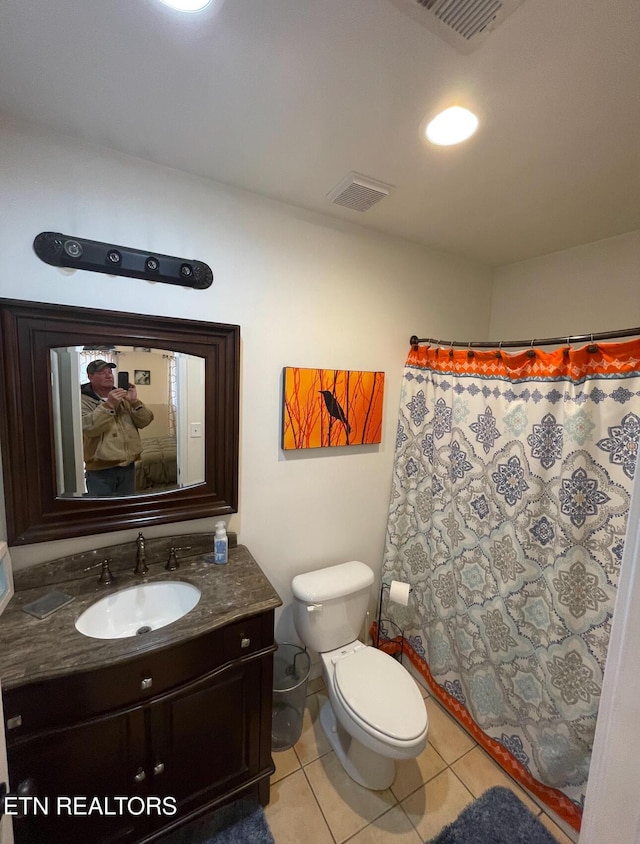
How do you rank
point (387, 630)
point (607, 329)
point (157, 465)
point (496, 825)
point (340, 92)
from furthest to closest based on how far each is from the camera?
1. point (387, 630)
2. point (607, 329)
3. point (157, 465)
4. point (496, 825)
5. point (340, 92)

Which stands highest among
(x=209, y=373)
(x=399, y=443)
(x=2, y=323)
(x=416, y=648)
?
(x=2, y=323)

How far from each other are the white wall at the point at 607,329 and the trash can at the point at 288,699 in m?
1.28

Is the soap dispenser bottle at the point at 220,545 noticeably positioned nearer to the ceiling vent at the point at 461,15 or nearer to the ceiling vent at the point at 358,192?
the ceiling vent at the point at 358,192

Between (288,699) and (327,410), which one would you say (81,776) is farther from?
(327,410)

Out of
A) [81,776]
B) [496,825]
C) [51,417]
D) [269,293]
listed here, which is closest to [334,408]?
[269,293]

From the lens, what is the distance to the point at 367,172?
1.31 meters

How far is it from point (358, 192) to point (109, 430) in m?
1.41

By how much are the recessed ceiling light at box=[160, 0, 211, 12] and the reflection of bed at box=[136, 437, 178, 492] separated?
4.09ft

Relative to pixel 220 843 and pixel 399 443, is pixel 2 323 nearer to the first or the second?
pixel 399 443

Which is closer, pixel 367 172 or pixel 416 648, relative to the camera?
pixel 367 172

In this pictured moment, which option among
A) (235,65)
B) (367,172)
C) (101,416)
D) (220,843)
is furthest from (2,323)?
(220,843)

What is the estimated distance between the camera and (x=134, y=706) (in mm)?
1070

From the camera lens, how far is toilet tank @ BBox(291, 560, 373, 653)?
5.38ft

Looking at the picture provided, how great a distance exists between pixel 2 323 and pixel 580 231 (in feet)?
8.08
